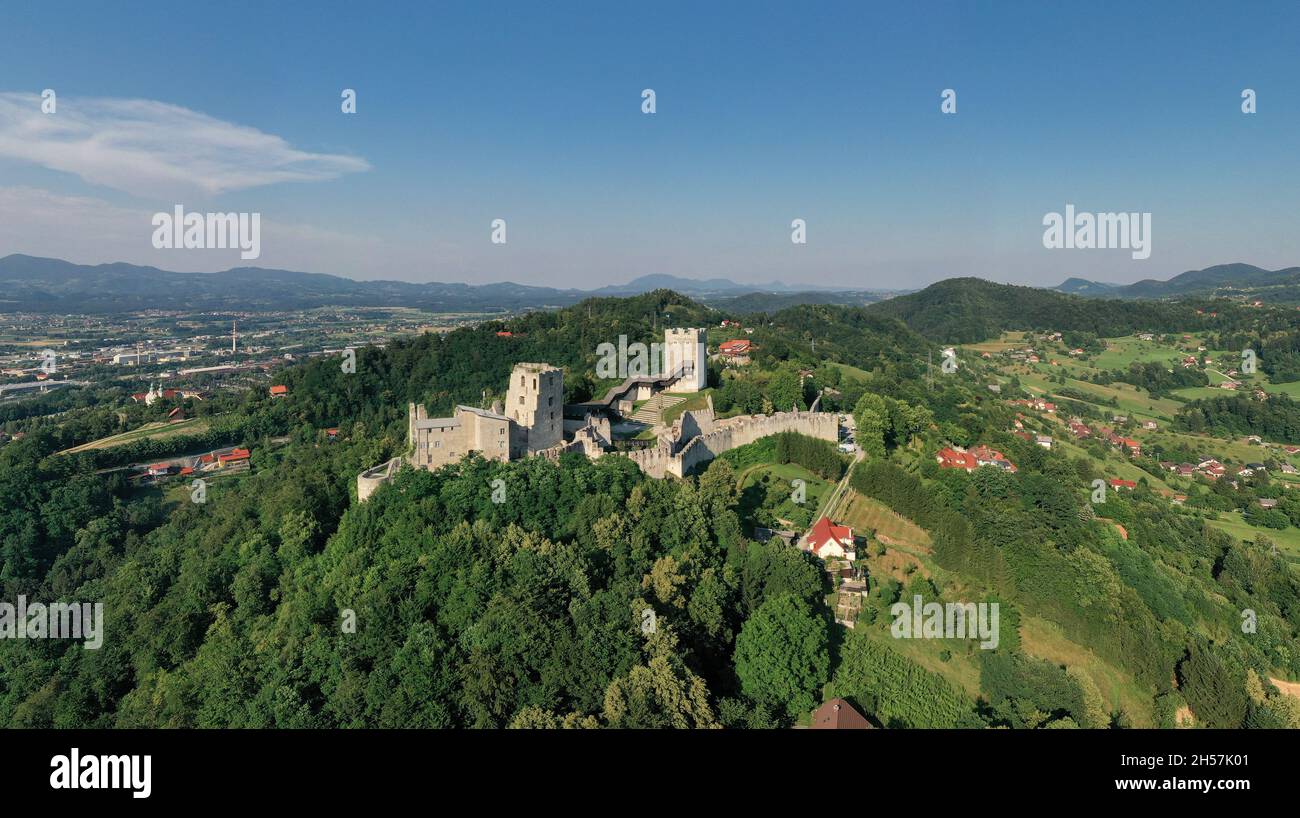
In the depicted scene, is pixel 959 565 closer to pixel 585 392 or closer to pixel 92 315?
pixel 585 392

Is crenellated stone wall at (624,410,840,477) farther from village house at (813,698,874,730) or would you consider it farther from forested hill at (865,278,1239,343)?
forested hill at (865,278,1239,343)

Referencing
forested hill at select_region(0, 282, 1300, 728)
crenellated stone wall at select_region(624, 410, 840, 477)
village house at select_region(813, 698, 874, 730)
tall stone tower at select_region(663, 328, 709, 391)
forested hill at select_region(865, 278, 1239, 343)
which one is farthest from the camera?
forested hill at select_region(865, 278, 1239, 343)

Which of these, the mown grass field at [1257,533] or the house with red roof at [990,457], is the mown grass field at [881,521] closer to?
the house with red roof at [990,457]

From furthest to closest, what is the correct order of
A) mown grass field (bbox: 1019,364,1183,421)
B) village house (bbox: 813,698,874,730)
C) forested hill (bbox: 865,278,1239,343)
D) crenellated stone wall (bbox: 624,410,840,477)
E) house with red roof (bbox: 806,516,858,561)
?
1. forested hill (bbox: 865,278,1239,343)
2. mown grass field (bbox: 1019,364,1183,421)
3. crenellated stone wall (bbox: 624,410,840,477)
4. house with red roof (bbox: 806,516,858,561)
5. village house (bbox: 813,698,874,730)

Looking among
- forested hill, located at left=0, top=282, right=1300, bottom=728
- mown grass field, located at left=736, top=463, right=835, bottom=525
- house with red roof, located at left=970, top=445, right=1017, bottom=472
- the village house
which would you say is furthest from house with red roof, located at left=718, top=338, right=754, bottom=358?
the village house

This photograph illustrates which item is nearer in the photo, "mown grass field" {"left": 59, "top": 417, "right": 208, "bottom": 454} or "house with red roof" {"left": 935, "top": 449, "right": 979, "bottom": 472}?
"house with red roof" {"left": 935, "top": 449, "right": 979, "bottom": 472}

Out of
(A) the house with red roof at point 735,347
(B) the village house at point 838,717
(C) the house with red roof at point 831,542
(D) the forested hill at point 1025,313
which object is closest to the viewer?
(B) the village house at point 838,717

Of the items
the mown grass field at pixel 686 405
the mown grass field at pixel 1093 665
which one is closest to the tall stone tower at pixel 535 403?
the mown grass field at pixel 686 405
